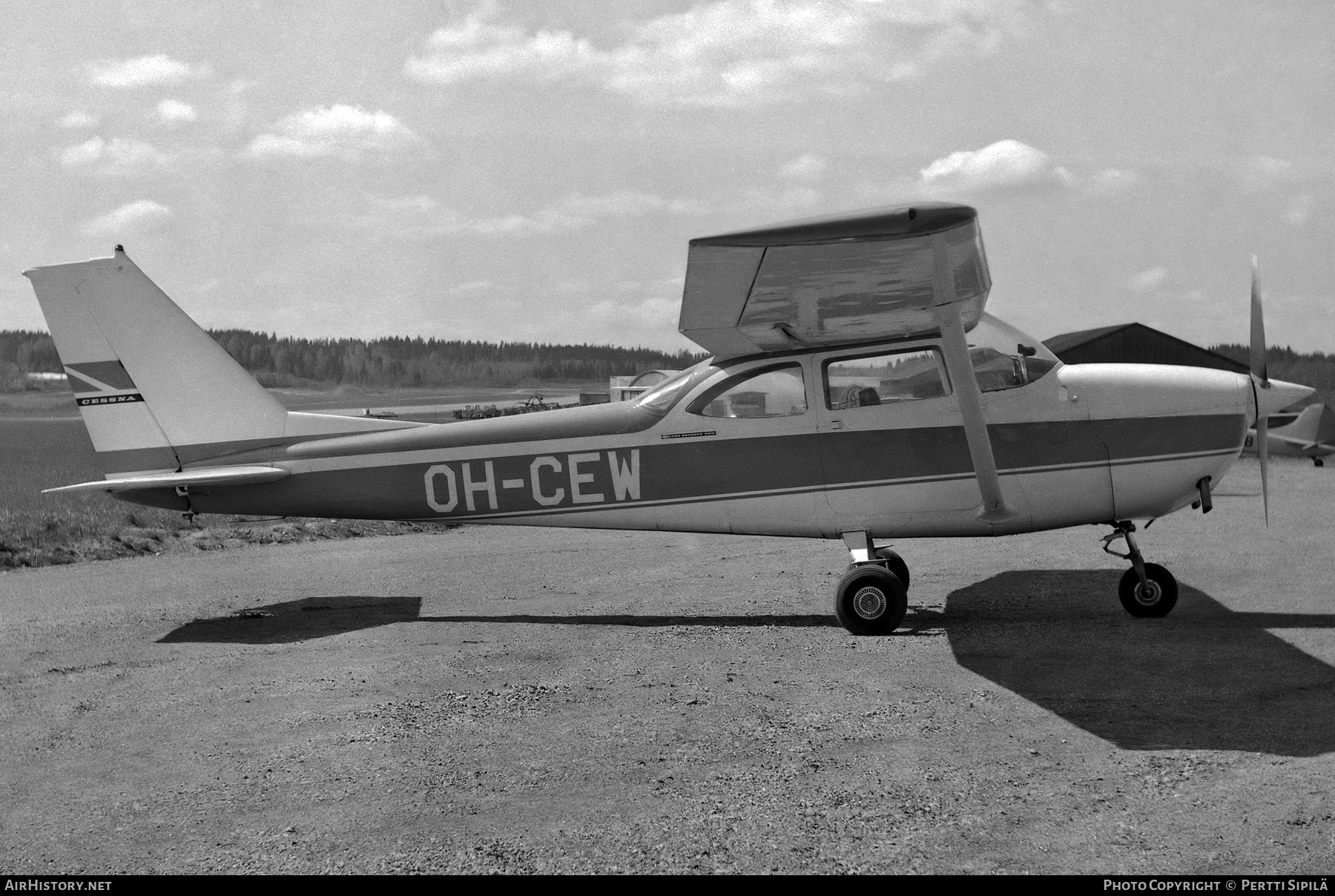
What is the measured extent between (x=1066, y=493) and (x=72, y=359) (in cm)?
820

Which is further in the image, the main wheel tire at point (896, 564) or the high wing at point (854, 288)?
the main wheel tire at point (896, 564)

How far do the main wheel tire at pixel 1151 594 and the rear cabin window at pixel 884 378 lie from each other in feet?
6.66

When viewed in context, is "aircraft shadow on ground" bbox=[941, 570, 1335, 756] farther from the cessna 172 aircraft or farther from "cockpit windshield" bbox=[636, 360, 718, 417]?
"cockpit windshield" bbox=[636, 360, 718, 417]

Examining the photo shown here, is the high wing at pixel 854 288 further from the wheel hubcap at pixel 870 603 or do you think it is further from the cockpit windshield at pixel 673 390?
the wheel hubcap at pixel 870 603

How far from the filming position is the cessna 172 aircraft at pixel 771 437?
7.68m

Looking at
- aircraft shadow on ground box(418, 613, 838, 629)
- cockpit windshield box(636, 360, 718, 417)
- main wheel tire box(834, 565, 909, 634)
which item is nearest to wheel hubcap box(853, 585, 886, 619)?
main wheel tire box(834, 565, 909, 634)

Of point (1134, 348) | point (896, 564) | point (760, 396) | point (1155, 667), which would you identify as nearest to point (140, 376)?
point (760, 396)

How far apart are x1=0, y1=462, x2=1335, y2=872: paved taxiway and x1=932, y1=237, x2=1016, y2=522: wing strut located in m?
0.87

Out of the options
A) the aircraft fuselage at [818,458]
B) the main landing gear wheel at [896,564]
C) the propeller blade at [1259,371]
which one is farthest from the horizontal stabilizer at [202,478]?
the propeller blade at [1259,371]

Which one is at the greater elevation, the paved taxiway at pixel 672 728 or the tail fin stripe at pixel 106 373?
the tail fin stripe at pixel 106 373

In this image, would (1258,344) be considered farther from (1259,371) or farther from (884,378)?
(884,378)

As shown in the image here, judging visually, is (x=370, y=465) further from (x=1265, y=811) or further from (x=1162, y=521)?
(x=1162, y=521)

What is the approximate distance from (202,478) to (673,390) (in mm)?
3968

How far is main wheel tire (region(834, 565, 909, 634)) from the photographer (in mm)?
7348
